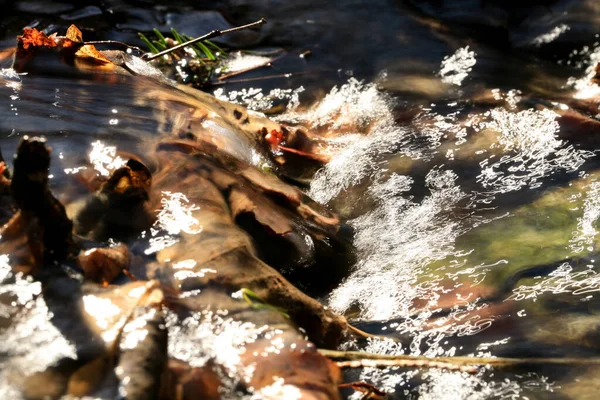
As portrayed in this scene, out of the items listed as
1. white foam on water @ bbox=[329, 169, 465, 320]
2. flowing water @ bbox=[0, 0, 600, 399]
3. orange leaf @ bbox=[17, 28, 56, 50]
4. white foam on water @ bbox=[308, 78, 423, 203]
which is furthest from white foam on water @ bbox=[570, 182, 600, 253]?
orange leaf @ bbox=[17, 28, 56, 50]

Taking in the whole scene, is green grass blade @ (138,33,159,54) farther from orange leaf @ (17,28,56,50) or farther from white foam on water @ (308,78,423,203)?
orange leaf @ (17,28,56,50)

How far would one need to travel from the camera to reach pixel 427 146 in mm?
3219

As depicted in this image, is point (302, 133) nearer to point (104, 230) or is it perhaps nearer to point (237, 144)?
point (237, 144)

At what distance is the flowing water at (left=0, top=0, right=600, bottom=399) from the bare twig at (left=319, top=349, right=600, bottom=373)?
0.02 metres

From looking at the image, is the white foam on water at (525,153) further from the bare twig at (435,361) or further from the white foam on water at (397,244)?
the bare twig at (435,361)

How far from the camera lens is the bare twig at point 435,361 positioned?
5.75 ft

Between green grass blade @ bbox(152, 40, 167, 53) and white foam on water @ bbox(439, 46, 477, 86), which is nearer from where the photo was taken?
white foam on water @ bbox(439, 46, 477, 86)

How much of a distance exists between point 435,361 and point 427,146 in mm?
1618

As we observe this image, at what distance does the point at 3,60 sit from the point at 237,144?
114cm

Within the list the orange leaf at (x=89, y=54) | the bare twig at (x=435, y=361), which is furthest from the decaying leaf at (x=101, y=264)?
the orange leaf at (x=89, y=54)

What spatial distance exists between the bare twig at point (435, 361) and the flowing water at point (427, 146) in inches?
0.8

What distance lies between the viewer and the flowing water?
6.23 feet

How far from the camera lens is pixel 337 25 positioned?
4.65m

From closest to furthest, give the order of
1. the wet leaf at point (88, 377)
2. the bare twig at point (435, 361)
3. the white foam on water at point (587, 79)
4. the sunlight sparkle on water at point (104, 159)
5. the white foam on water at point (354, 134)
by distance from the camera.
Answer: the wet leaf at point (88, 377) → the bare twig at point (435, 361) → the sunlight sparkle on water at point (104, 159) → the white foam on water at point (354, 134) → the white foam on water at point (587, 79)
